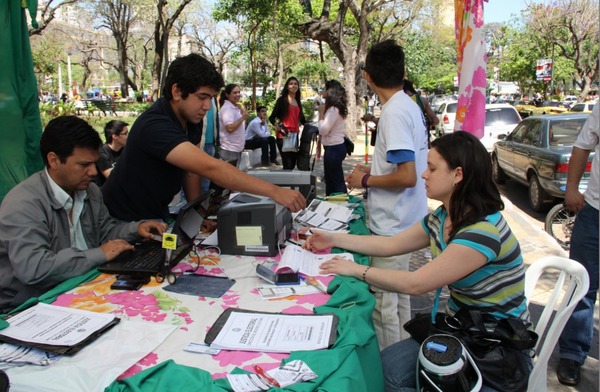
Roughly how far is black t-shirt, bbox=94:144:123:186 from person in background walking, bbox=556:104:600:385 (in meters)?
4.04

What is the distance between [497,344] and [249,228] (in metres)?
1.32

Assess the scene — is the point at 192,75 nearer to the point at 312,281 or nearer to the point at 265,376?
the point at 312,281

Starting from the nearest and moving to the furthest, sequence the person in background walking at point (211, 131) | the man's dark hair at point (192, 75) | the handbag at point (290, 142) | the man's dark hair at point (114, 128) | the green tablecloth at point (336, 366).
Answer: the green tablecloth at point (336, 366) → the man's dark hair at point (192, 75) → the man's dark hair at point (114, 128) → the person in background walking at point (211, 131) → the handbag at point (290, 142)

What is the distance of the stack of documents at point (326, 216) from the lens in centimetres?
311

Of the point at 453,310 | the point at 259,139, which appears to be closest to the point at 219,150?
the point at 259,139

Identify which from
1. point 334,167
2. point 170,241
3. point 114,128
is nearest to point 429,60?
point 334,167

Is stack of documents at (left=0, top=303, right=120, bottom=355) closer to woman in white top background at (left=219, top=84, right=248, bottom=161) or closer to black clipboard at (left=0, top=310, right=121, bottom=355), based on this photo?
black clipboard at (left=0, top=310, right=121, bottom=355)

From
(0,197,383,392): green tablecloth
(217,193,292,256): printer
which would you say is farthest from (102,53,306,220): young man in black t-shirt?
(0,197,383,392): green tablecloth

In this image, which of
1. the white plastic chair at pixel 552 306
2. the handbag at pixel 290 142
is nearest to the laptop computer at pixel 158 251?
the white plastic chair at pixel 552 306

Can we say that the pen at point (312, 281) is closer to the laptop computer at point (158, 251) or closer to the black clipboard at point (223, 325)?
the black clipboard at point (223, 325)

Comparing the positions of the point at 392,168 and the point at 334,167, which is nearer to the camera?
the point at 392,168

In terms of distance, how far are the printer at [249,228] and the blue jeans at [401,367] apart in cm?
85

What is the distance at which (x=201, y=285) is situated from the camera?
7.07ft

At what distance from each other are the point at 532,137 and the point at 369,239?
19.9 ft
